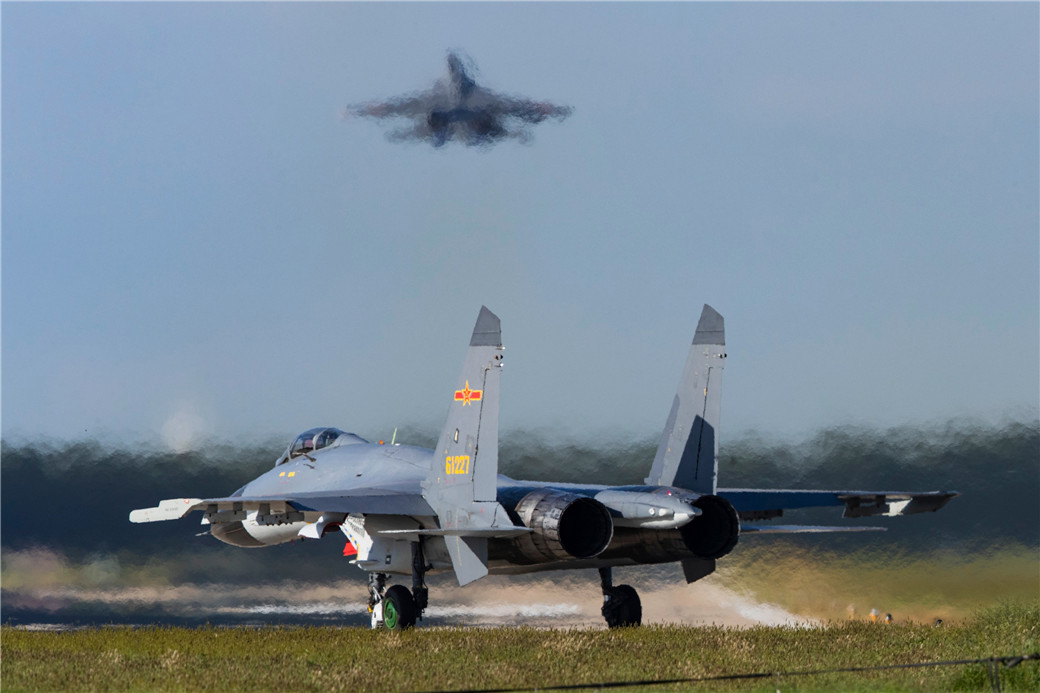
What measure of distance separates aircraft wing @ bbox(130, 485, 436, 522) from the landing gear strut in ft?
10.6

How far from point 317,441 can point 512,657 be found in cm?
769

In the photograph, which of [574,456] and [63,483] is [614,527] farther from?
[63,483]

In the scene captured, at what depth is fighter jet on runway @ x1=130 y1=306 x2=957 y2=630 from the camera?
16.4 m

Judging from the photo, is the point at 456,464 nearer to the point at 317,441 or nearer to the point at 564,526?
the point at 564,526

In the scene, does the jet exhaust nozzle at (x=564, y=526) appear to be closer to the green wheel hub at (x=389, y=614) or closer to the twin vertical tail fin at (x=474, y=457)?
the twin vertical tail fin at (x=474, y=457)

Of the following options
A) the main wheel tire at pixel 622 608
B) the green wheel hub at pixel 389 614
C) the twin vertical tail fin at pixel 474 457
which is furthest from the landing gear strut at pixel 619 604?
the green wheel hub at pixel 389 614

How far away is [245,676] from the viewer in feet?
42.6

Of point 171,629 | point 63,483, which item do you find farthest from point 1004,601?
point 63,483

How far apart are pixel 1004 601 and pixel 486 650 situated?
697 cm

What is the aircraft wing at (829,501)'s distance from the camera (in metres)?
19.4

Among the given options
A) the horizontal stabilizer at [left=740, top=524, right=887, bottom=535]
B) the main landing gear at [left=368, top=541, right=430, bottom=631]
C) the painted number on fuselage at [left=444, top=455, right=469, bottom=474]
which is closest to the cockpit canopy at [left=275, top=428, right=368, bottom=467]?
the main landing gear at [left=368, top=541, right=430, bottom=631]

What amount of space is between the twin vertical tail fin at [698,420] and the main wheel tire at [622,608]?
171 cm

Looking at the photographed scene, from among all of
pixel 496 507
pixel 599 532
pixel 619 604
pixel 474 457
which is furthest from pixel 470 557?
pixel 619 604

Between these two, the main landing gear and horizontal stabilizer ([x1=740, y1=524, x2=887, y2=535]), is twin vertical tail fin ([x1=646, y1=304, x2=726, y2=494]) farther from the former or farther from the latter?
the main landing gear
